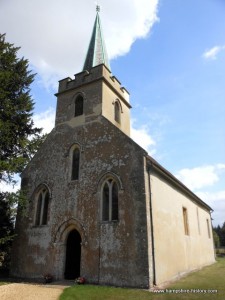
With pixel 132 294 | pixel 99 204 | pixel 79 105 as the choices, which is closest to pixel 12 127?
pixel 79 105

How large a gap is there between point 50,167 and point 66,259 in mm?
5813

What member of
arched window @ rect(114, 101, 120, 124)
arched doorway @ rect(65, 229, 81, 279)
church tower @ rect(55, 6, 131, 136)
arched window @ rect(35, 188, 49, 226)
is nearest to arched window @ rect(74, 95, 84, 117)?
church tower @ rect(55, 6, 131, 136)

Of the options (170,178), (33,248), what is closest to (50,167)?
(33,248)

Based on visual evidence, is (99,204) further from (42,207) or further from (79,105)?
(79,105)

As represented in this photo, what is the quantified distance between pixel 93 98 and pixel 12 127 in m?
6.00

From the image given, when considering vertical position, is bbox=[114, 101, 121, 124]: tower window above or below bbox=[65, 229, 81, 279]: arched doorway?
above

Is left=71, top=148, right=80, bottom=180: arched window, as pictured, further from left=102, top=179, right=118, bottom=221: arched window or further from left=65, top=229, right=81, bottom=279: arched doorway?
left=65, top=229, right=81, bottom=279: arched doorway

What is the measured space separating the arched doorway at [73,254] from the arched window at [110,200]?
106 inches

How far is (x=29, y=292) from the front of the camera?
11.6m

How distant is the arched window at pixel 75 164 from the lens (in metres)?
16.6

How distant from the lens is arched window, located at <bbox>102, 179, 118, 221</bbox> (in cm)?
1414

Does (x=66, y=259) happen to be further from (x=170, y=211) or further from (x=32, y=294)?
(x=170, y=211)

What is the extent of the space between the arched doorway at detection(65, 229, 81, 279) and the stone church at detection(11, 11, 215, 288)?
54 mm

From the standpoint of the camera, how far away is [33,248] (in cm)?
1620
